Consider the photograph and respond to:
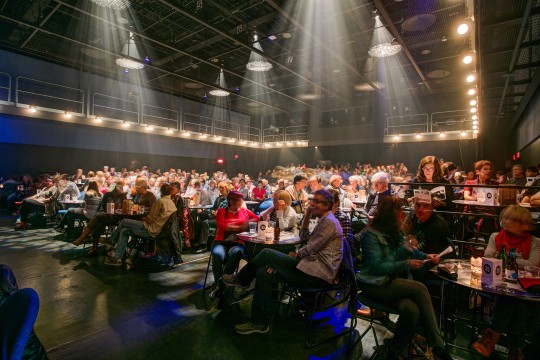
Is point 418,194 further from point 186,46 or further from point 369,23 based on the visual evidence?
point 186,46

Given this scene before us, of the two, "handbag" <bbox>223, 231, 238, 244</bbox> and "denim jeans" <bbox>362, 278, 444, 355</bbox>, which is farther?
"handbag" <bbox>223, 231, 238, 244</bbox>

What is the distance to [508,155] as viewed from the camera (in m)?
13.9

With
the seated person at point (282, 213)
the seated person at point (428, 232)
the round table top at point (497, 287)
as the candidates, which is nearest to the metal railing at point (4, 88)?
the seated person at point (282, 213)

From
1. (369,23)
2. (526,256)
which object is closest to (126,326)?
(526,256)

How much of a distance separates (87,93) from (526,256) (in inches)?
577

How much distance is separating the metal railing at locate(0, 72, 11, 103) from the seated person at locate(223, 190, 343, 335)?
1222 centimetres

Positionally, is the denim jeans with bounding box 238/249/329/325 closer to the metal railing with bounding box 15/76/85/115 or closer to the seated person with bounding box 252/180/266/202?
the seated person with bounding box 252/180/266/202

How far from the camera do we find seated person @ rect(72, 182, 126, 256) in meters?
4.89

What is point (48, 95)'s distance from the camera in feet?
36.6

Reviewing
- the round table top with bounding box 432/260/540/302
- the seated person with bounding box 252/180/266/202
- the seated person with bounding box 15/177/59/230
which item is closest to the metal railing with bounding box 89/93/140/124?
the seated person with bounding box 15/177/59/230

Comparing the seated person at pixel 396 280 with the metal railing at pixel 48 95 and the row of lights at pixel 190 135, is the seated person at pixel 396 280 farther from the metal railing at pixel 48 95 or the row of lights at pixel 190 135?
the row of lights at pixel 190 135

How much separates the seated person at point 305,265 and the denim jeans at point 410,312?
19.2 inches

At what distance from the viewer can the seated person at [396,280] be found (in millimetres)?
2053

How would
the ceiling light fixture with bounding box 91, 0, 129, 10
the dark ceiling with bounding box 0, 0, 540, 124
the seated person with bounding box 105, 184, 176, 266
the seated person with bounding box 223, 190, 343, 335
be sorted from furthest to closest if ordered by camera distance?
the dark ceiling with bounding box 0, 0, 540, 124 < the ceiling light fixture with bounding box 91, 0, 129, 10 < the seated person with bounding box 105, 184, 176, 266 < the seated person with bounding box 223, 190, 343, 335
